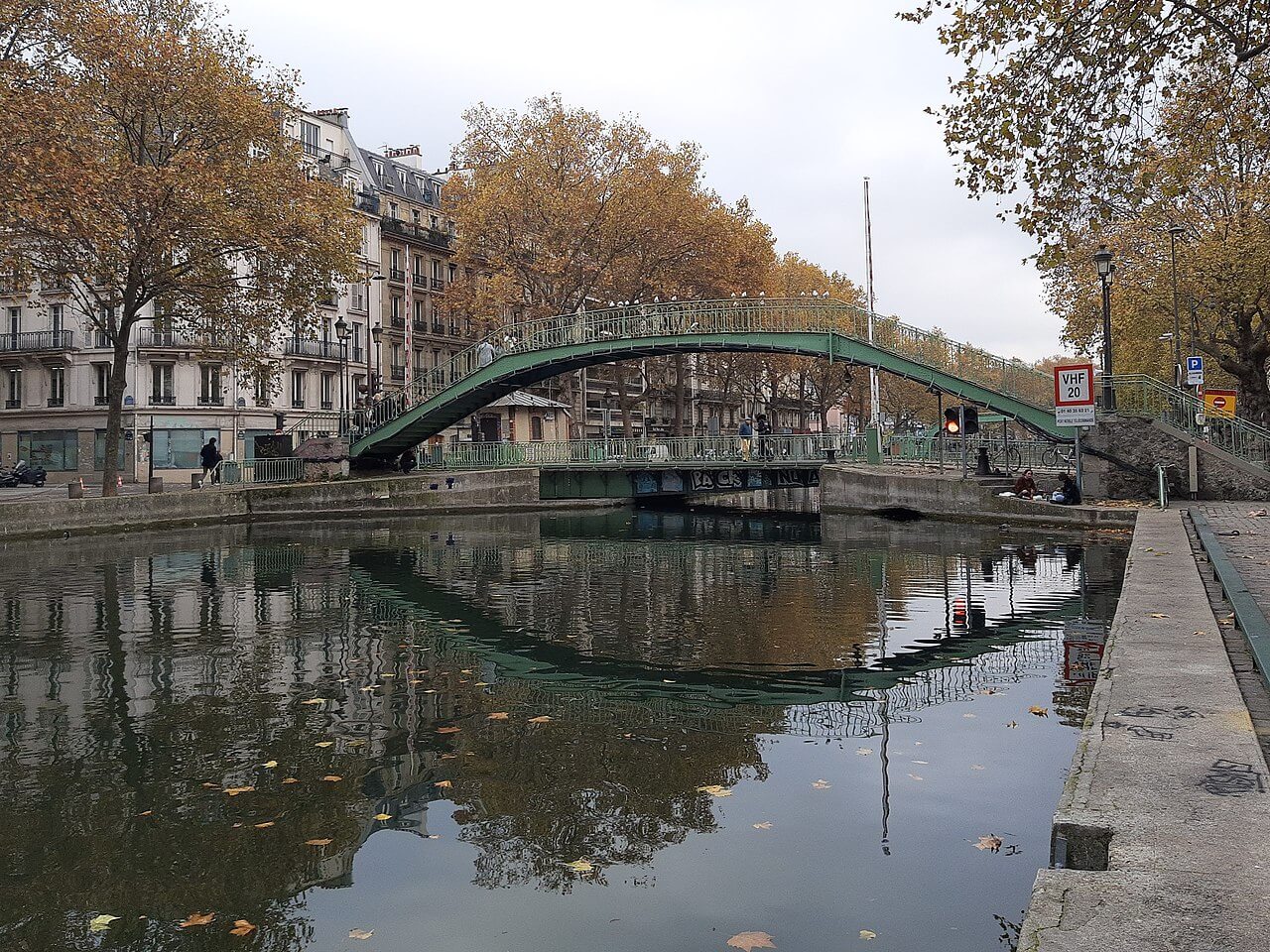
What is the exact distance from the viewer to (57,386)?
49750 mm

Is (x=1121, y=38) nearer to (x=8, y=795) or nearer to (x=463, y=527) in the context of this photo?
(x=8, y=795)

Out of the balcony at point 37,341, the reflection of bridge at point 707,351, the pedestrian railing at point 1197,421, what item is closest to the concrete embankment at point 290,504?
the reflection of bridge at point 707,351

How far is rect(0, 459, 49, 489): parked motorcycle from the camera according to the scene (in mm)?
43719

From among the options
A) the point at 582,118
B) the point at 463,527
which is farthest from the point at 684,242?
the point at 463,527

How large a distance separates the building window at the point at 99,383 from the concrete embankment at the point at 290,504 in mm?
19668

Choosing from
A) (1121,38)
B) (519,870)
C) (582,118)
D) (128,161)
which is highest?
(582,118)

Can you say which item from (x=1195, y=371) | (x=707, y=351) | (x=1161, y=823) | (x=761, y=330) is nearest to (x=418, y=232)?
(x=707, y=351)

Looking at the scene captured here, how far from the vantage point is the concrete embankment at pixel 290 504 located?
86.4 feet

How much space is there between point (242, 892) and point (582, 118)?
44.7 m

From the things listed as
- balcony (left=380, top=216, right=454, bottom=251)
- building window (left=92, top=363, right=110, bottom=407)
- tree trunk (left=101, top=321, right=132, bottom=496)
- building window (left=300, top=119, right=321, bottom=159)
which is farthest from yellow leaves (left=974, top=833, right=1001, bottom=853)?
balcony (left=380, top=216, right=454, bottom=251)

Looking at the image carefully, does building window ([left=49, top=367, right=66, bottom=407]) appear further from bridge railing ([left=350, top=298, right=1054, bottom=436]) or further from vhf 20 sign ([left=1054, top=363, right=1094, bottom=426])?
vhf 20 sign ([left=1054, top=363, right=1094, bottom=426])

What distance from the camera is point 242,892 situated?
15.2 feet

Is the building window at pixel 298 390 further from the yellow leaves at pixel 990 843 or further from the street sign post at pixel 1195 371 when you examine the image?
the yellow leaves at pixel 990 843

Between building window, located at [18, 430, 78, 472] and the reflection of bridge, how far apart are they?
61.7 ft
